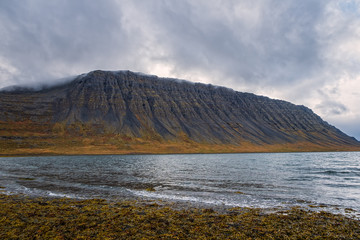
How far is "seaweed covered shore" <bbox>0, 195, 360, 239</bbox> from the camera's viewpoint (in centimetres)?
1235

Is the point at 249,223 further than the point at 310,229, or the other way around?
the point at 249,223

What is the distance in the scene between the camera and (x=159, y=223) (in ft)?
46.8

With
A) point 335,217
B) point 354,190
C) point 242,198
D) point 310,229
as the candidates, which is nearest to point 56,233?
point 310,229

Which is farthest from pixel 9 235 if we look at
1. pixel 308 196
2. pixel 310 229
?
pixel 308 196

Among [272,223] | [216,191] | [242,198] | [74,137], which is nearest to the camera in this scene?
[272,223]

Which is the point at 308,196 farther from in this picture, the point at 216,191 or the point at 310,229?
the point at 310,229

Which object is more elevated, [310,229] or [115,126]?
[115,126]

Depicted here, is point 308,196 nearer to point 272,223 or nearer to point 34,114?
point 272,223

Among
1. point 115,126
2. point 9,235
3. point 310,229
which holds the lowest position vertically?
point 9,235

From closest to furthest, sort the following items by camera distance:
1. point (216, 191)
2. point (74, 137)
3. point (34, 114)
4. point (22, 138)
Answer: point (216, 191) < point (22, 138) < point (74, 137) < point (34, 114)

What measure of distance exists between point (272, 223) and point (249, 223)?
4.71 ft

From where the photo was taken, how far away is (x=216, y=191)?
25.9 meters

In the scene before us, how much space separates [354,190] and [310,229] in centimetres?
1825

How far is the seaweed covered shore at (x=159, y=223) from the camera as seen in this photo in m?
12.3
